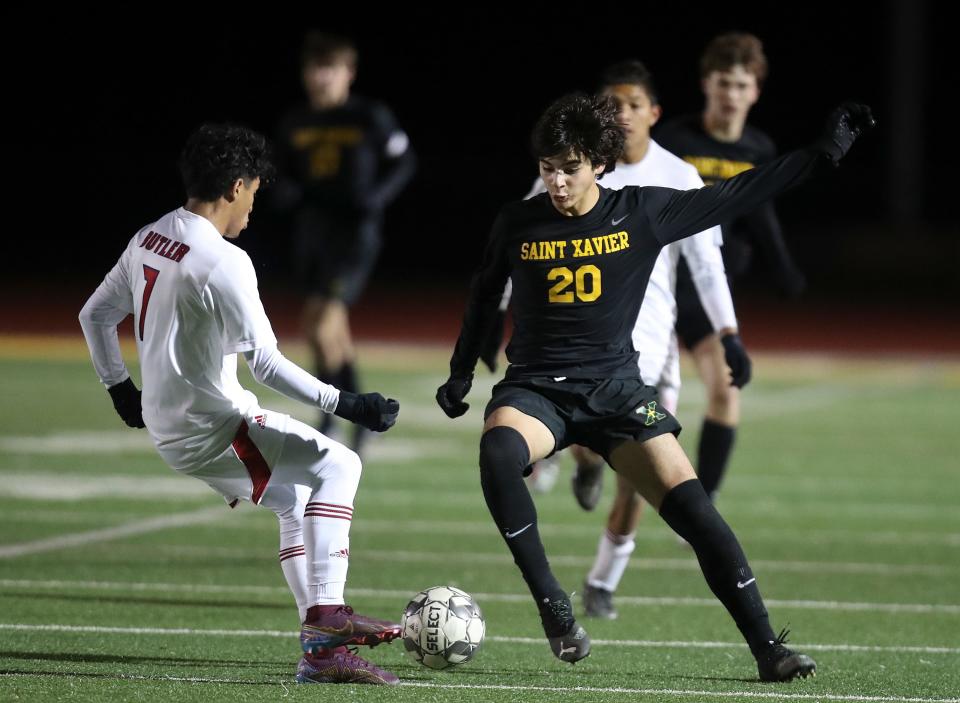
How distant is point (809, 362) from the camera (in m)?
19.6

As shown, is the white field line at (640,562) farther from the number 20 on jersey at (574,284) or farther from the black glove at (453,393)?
the number 20 on jersey at (574,284)

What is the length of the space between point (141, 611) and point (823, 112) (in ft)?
100

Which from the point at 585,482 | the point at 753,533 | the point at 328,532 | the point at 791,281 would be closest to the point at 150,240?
the point at 328,532

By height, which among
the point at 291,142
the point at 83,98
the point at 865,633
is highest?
the point at 83,98

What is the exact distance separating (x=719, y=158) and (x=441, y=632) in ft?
11.7

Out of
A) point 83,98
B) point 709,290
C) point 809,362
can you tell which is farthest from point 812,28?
point 709,290

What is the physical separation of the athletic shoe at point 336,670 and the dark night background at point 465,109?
22921mm

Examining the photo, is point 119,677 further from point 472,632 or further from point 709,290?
point 709,290

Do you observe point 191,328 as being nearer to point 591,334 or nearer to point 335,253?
point 591,334

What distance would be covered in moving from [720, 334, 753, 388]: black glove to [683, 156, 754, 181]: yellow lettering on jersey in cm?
152

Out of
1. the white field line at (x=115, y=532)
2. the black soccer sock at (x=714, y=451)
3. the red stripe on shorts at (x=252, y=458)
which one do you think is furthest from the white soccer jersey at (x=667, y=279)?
the white field line at (x=115, y=532)

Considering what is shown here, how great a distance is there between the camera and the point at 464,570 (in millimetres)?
7512

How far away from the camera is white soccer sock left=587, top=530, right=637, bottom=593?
652 centimetres

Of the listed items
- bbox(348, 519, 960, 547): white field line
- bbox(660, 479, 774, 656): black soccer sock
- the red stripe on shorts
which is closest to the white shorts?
the red stripe on shorts
